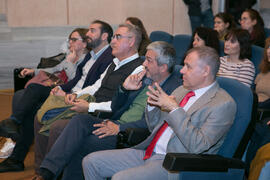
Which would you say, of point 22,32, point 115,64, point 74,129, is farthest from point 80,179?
point 22,32

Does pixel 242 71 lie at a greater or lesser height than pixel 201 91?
lesser

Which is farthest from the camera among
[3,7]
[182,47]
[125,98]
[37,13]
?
[37,13]

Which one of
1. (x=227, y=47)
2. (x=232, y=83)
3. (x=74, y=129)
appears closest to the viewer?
(x=232, y=83)

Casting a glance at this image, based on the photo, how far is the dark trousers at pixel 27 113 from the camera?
326cm

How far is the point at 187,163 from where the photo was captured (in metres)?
1.89

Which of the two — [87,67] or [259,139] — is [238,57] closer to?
[259,139]

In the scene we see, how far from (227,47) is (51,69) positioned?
186cm

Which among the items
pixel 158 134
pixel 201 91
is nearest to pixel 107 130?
pixel 158 134

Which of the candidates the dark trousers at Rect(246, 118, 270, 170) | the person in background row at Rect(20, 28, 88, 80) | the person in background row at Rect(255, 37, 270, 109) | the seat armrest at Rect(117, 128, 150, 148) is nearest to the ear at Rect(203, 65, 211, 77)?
the seat armrest at Rect(117, 128, 150, 148)

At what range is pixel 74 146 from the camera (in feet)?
8.63

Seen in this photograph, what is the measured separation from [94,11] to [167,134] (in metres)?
4.39

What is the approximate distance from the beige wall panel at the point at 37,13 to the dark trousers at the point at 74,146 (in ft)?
12.0

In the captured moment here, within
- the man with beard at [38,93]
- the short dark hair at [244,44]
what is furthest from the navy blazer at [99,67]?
the short dark hair at [244,44]

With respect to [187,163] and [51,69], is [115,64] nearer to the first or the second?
[51,69]
